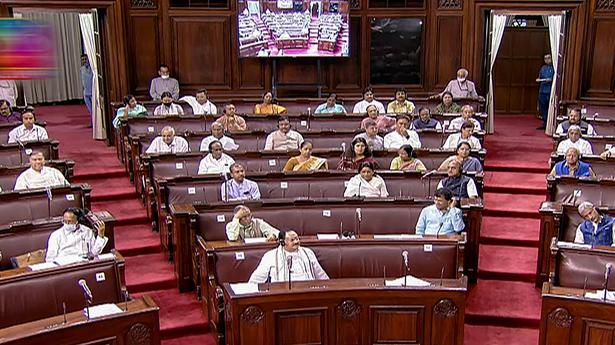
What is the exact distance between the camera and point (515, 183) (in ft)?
30.6

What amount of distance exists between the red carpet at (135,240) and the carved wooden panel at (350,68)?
388 cm

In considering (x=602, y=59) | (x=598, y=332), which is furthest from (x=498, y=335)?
(x=602, y=59)

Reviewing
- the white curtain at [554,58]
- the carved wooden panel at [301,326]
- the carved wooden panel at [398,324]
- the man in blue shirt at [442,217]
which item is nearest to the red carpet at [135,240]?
the carved wooden panel at [301,326]

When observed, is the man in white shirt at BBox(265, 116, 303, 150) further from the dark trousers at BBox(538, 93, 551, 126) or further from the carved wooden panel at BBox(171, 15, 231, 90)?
the dark trousers at BBox(538, 93, 551, 126)

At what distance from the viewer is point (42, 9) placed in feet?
36.7

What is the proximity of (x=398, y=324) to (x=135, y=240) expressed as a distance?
3.31m

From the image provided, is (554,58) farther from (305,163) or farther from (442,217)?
(442,217)

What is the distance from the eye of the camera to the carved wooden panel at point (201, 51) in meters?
12.1

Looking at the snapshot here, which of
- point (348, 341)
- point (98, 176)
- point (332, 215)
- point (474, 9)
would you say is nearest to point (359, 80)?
point (474, 9)

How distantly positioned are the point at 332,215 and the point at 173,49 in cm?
605

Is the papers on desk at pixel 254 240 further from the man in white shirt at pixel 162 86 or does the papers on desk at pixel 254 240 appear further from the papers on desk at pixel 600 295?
the man in white shirt at pixel 162 86

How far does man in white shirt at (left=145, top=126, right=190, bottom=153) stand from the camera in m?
8.69

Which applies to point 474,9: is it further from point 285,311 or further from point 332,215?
point 285,311

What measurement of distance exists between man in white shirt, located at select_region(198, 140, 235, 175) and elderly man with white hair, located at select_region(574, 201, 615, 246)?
3.60 m
